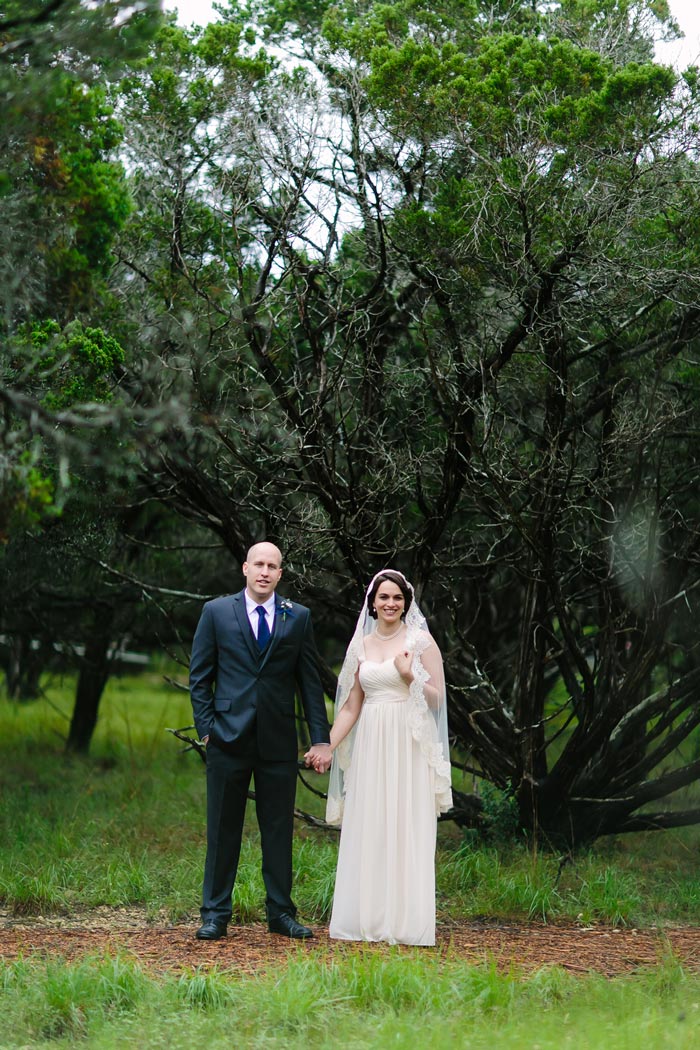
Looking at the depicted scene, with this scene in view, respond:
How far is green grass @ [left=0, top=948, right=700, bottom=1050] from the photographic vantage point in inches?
189

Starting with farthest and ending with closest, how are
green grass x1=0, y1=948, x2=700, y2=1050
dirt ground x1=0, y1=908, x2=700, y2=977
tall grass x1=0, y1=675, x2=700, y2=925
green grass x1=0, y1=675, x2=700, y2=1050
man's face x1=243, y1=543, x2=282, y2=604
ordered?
tall grass x1=0, y1=675, x2=700, y2=925
man's face x1=243, y1=543, x2=282, y2=604
dirt ground x1=0, y1=908, x2=700, y2=977
green grass x1=0, y1=675, x2=700, y2=1050
green grass x1=0, y1=948, x2=700, y2=1050

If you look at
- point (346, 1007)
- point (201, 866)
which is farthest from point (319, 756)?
point (201, 866)

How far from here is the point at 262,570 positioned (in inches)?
267

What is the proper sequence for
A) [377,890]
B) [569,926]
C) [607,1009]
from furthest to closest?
[569,926] → [377,890] → [607,1009]

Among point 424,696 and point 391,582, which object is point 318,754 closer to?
point 424,696

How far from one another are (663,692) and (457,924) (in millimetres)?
2925

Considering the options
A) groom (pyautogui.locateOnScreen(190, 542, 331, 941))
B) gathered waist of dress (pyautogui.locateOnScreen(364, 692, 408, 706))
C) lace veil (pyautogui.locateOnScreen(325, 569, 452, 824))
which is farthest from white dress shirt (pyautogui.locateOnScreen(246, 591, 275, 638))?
gathered waist of dress (pyautogui.locateOnScreen(364, 692, 408, 706))

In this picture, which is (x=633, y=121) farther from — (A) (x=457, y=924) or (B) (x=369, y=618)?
(A) (x=457, y=924)

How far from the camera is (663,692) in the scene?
970 centimetres

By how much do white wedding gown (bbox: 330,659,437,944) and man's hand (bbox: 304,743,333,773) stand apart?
0.21m

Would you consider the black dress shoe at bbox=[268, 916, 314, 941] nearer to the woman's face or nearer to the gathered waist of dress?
the gathered waist of dress

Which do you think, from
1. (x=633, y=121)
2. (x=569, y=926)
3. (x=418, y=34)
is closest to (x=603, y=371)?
(x=633, y=121)

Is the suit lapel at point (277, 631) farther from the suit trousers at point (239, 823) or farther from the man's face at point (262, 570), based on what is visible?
the suit trousers at point (239, 823)

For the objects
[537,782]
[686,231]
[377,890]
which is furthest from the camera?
[537,782]
